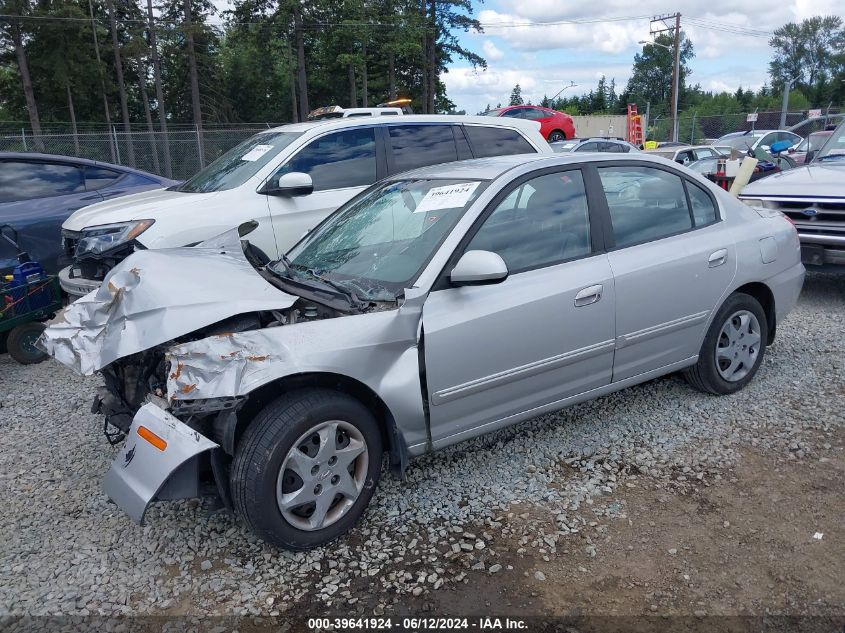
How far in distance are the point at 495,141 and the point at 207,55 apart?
31669mm

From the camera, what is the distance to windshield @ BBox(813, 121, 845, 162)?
7.79 metres

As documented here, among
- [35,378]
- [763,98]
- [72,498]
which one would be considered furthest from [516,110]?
[763,98]

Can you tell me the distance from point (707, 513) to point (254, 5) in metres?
35.7

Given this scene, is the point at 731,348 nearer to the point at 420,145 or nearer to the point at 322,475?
the point at 322,475

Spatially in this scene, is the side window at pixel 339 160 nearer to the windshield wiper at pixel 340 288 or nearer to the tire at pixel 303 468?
the windshield wiper at pixel 340 288

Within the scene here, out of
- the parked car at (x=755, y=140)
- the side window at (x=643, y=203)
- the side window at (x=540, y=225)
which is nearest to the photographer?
the side window at (x=540, y=225)

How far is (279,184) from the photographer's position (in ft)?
18.1

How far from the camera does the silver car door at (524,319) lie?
10.3 feet

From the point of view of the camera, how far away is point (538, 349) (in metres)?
3.39

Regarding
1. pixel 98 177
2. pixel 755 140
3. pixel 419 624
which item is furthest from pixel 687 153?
pixel 419 624

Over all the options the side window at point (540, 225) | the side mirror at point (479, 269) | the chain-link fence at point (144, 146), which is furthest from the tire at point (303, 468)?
the chain-link fence at point (144, 146)

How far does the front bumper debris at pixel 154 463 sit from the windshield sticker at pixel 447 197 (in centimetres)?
170

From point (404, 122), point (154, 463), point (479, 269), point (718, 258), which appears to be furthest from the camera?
point (404, 122)

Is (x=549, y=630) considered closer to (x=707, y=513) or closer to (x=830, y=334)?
(x=707, y=513)
